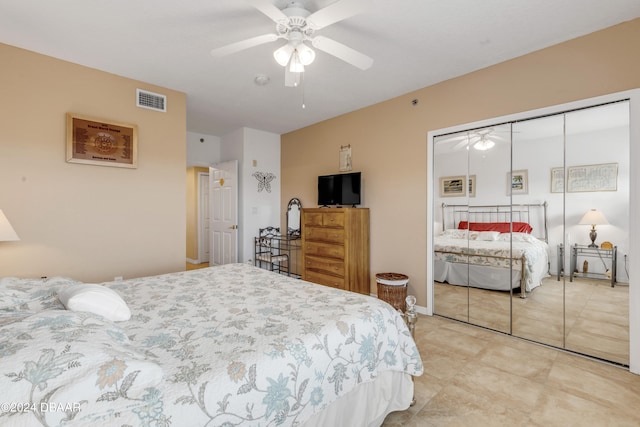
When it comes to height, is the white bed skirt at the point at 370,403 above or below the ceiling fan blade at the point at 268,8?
below

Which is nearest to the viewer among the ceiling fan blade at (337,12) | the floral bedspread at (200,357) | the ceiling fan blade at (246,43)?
the floral bedspread at (200,357)

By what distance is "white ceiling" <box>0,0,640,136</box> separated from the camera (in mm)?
2041

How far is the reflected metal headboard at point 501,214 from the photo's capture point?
8.72 feet

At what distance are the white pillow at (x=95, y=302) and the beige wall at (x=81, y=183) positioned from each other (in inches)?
70.3

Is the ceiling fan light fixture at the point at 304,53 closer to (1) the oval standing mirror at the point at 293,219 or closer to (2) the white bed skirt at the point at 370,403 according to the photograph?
(2) the white bed skirt at the point at 370,403

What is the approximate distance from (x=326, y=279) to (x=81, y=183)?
9.51 ft

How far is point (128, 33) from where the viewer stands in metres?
2.35

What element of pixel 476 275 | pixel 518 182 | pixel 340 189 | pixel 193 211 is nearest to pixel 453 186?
pixel 518 182

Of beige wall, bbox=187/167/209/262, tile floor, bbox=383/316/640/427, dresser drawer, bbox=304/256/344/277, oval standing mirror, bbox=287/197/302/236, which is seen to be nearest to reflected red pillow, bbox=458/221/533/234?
tile floor, bbox=383/316/640/427

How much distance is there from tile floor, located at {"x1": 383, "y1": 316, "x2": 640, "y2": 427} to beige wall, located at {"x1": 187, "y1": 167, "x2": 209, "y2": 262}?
5.33 meters

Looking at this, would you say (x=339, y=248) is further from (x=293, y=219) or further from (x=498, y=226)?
(x=498, y=226)

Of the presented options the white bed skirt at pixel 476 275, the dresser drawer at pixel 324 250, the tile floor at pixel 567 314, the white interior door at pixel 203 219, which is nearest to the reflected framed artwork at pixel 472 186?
the white bed skirt at pixel 476 275

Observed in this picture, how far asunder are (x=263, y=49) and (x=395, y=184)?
2.12 m

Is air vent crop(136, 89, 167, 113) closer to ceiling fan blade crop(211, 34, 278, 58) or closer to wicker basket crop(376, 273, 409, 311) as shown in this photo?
ceiling fan blade crop(211, 34, 278, 58)
